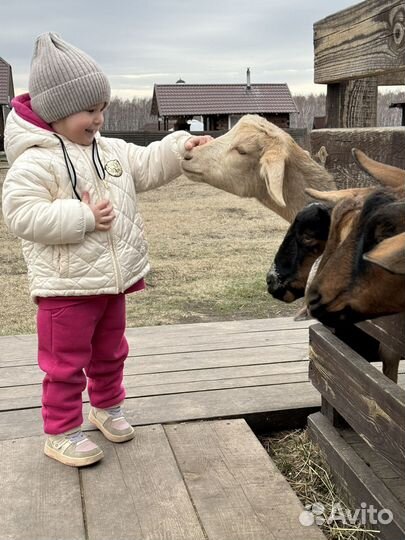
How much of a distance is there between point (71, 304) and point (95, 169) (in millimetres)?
567

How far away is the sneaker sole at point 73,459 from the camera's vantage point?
8.57 feet

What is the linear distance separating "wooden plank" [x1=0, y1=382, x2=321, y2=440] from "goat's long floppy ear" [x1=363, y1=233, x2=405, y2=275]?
1775 mm

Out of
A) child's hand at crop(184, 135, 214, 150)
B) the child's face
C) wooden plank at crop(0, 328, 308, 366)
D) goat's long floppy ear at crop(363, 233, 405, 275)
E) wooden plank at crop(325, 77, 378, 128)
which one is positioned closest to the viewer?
goat's long floppy ear at crop(363, 233, 405, 275)

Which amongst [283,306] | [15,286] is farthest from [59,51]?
[15,286]

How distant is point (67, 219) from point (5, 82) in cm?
3178

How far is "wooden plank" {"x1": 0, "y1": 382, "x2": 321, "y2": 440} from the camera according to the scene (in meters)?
3.02

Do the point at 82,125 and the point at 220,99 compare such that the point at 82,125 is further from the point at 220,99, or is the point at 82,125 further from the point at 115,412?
the point at 220,99

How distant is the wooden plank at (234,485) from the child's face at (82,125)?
4.43 ft

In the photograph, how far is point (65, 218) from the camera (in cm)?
247

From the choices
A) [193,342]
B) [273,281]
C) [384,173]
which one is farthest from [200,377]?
[384,173]

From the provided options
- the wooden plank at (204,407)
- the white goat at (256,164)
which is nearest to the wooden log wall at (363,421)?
the wooden plank at (204,407)

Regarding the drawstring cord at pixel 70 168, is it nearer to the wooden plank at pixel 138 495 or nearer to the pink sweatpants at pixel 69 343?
the pink sweatpants at pixel 69 343

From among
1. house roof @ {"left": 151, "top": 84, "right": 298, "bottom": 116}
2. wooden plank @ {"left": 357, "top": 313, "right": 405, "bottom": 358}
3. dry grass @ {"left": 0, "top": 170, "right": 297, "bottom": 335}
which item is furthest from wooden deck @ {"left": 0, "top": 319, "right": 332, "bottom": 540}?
house roof @ {"left": 151, "top": 84, "right": 298, "bottom": 116}

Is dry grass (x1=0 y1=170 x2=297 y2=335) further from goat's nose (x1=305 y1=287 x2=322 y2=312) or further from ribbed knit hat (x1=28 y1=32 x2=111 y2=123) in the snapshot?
goat's nose (x1=305 y1=287 x2=322 y2=312)
